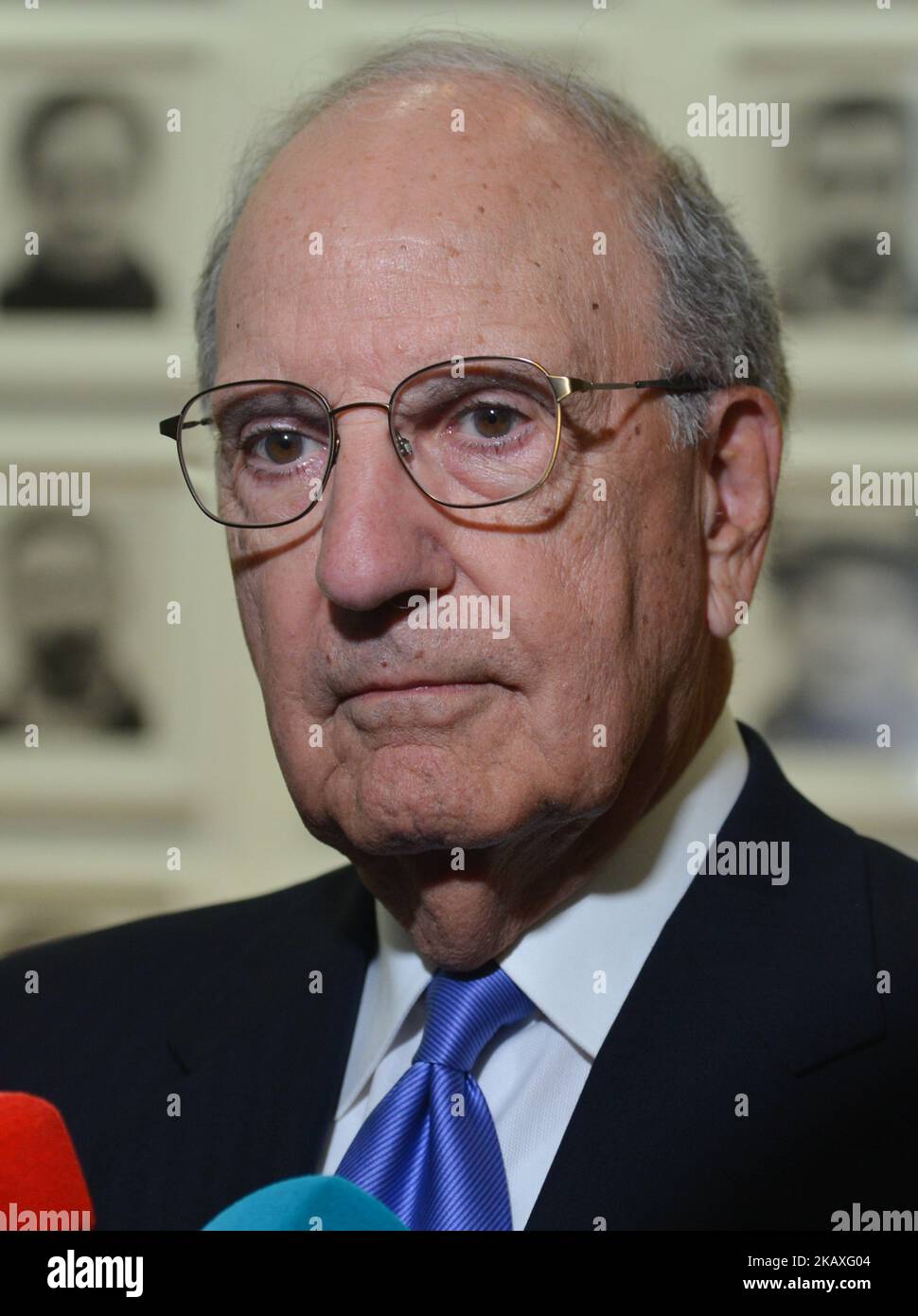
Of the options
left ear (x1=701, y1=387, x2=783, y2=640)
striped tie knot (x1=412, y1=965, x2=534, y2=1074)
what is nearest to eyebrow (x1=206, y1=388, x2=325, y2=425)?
left ear (x1=701, y1=387, x2=783, y2=640)

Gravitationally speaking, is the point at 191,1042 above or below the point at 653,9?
below

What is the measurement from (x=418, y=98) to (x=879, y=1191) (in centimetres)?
75

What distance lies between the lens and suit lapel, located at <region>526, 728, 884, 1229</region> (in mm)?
911

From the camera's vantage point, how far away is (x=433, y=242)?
95 cm

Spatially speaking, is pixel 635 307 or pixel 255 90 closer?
pixel 635 307

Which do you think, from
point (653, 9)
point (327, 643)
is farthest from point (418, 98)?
point (653, 9)

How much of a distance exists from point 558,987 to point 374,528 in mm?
331

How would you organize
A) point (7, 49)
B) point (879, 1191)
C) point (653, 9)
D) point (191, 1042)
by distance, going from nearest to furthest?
point (879, 1191), point (191, 1042), point (653, 9), point (7, 49)

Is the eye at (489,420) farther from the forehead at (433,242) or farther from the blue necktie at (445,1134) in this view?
the blue necktie at (445,1134)

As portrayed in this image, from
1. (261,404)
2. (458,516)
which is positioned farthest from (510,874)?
(261,404)

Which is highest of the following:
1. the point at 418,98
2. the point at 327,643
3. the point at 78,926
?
the point at 418,98
